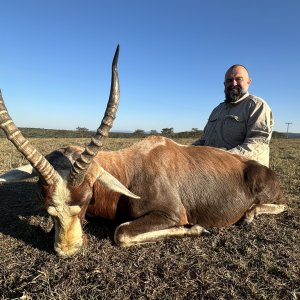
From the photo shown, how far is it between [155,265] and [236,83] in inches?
206

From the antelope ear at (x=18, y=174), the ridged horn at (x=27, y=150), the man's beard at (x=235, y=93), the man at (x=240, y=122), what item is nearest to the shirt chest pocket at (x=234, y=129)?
the man at (x=240, y=122)

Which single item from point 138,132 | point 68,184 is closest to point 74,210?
point 68,184

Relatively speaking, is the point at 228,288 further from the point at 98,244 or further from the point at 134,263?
the point at 98,244

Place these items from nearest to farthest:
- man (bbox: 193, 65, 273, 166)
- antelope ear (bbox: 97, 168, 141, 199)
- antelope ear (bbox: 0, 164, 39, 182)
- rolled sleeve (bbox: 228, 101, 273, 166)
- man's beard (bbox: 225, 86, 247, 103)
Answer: antelope ear (bbox: 97, 168, 141, 199)
antelope ear (bbox: 0, 164, 39, 182)
rolled sleeve (bbox: 228, 101, 273, 166)
man (bbox: 193, 65, 273, 166)
man's beard (bbox: 225, 86, 247, 103)

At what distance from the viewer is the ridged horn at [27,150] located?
3.82 m

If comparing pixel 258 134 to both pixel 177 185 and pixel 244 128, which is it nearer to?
pixel 244 128

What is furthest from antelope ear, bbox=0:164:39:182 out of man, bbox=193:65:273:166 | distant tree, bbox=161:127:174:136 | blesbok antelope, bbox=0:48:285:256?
distant tree, bbox=161:127:174:136

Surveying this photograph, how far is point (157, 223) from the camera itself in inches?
193

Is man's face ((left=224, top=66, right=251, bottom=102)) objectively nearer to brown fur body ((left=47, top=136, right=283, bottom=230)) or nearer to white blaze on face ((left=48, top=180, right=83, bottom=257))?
brown fur body ((left=47, top=136, right=283, bottom=230))

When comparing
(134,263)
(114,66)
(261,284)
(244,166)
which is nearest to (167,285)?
(134,263)

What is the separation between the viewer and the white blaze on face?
163 inches

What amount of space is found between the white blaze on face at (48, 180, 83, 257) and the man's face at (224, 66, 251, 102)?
16.7 feet

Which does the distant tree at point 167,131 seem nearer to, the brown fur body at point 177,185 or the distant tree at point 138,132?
the distant tree at point 138,132

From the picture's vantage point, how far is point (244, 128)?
7559 millimetres
